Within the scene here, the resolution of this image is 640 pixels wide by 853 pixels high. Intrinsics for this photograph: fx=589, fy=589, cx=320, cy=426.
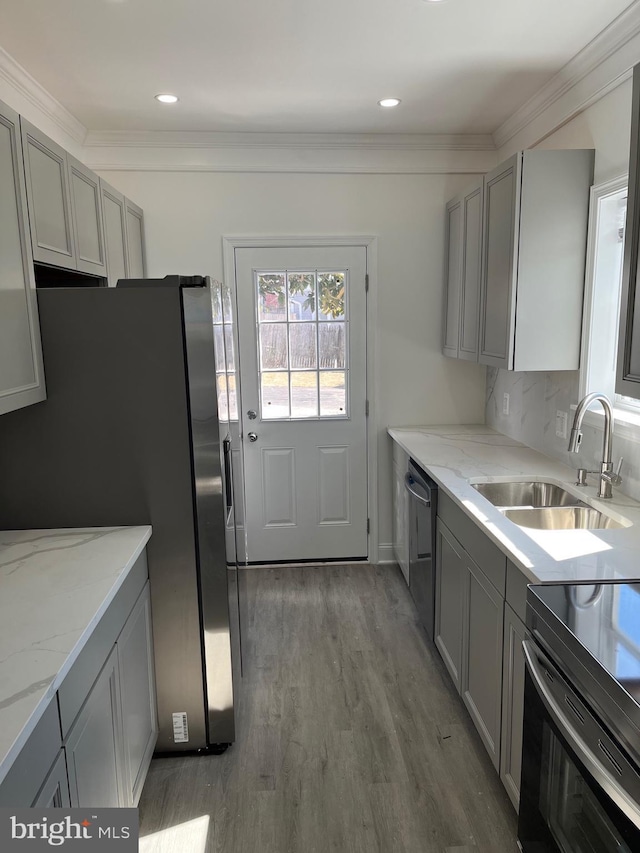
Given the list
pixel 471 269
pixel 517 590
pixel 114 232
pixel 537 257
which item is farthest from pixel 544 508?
pixel 114 232

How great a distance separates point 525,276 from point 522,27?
0.93m

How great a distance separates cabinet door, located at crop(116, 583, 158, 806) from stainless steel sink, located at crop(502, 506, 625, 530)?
140 cm

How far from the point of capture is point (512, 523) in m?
2.00

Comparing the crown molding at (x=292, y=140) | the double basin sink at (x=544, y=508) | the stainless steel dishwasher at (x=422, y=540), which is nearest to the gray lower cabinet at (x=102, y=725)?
the stainless steel dishwasher at (x=422, y=540)

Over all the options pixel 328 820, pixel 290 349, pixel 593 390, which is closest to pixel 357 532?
pixel 290 349

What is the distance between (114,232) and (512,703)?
8.77 ft

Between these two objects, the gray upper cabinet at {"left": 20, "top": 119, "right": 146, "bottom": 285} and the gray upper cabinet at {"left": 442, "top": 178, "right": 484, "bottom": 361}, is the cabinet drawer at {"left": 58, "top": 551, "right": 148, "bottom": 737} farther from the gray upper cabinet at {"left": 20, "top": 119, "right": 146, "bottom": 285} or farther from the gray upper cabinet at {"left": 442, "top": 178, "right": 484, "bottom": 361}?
the gray upper cabinet at {"left": 442, "top": 178, "right": 484, "bottom": 361}

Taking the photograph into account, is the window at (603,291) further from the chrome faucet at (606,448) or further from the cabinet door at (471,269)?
the cabinet door at (471,269)

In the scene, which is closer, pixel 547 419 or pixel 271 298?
pixel 547 419

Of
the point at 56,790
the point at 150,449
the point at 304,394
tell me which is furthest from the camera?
the point at 304,394

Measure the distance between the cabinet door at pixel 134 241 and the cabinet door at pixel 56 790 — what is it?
2482 millimetres

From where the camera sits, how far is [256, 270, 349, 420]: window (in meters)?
3.65

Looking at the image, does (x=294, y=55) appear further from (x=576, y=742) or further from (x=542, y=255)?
(x=576, y=742)

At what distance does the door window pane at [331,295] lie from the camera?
365cm
